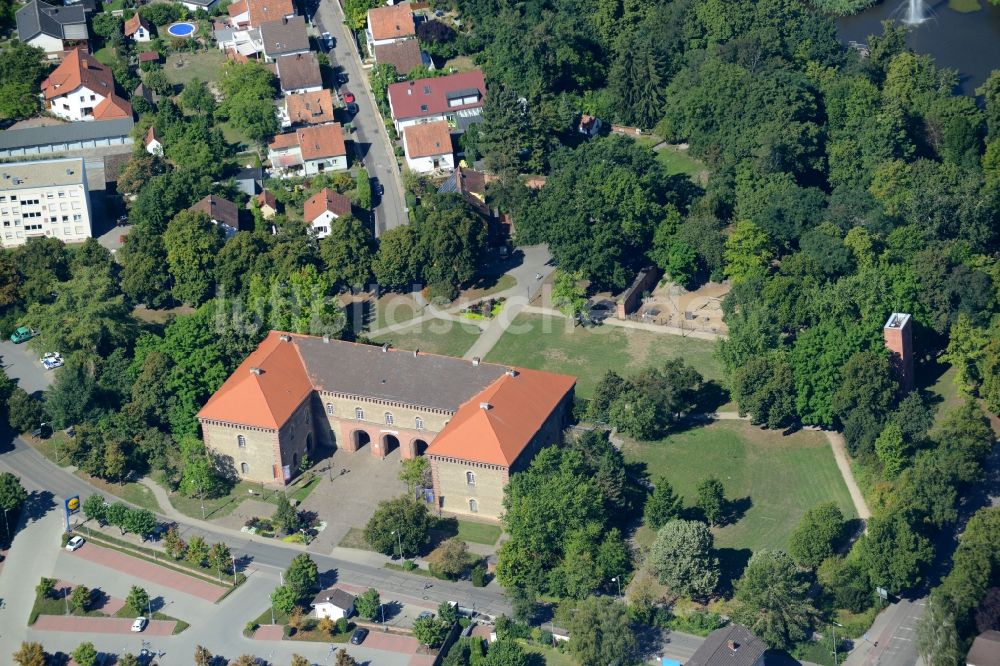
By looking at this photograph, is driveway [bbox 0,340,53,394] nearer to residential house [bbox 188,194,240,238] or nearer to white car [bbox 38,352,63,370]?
white car [bbox 38,352,63,370]

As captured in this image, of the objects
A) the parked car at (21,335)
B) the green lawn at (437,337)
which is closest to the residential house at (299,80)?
the green lawn at (437,337)

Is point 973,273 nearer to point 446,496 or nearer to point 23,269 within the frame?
point 446,496

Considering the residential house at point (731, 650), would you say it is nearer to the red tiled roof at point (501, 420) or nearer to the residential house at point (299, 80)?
the red tiled roof at point (501, 420)

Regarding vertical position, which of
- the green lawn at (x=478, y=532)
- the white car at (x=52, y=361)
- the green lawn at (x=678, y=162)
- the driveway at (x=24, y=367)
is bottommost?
the green lawn at (x=478, y=532)

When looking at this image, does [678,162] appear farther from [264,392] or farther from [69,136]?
[69,136]

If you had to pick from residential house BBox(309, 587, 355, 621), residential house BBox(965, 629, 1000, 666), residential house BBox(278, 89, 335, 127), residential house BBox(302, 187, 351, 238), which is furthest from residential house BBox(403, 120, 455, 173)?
residential house BBox(965, 629, 1000, 666)

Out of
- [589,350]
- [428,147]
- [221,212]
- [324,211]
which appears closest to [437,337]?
[589,350]
